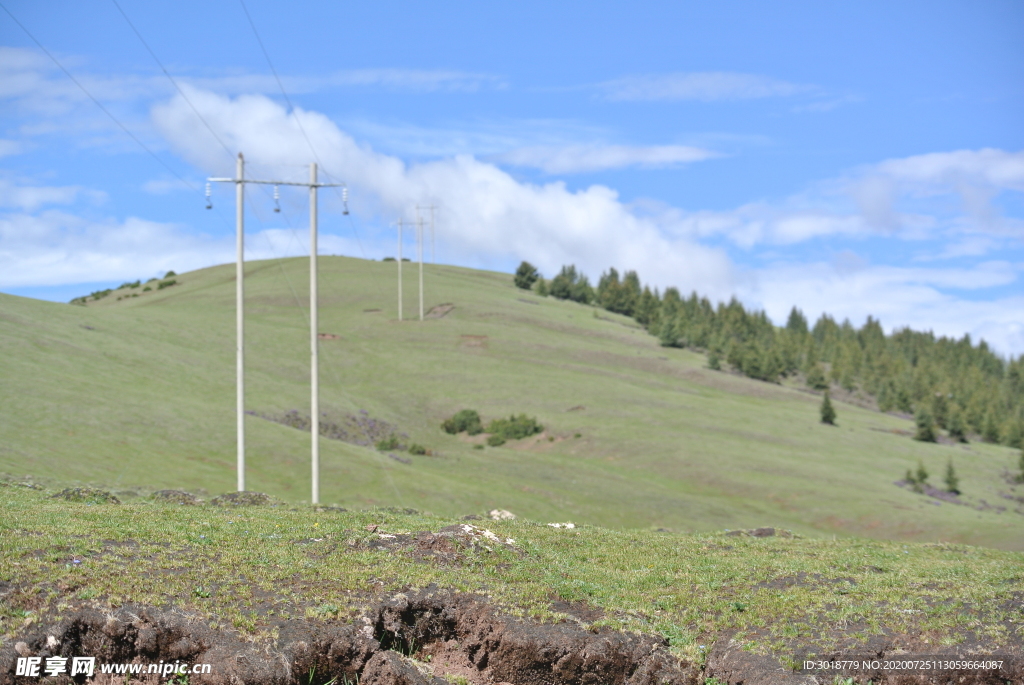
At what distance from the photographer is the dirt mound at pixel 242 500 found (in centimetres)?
2027

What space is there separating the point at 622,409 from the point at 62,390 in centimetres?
5175

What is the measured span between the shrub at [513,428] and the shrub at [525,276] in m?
111

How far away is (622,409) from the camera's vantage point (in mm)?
81562

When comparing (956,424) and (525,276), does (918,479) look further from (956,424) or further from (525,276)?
(525,276)

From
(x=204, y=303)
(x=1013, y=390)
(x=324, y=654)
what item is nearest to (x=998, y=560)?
(x=324, y=654)

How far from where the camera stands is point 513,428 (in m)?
73.2

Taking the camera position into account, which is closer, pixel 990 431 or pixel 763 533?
pixel 763 533

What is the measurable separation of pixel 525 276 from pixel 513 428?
378ft

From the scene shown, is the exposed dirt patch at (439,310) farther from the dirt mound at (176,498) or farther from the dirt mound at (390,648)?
the dirt mound at (390,648)

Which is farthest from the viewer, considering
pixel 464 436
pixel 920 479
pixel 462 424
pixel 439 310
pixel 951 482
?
pixel 439 310

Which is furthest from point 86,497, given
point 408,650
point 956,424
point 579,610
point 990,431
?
point 990,431

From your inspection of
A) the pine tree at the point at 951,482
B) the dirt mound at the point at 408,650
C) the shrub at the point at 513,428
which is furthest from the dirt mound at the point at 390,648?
the pine tree at the point at 951,482

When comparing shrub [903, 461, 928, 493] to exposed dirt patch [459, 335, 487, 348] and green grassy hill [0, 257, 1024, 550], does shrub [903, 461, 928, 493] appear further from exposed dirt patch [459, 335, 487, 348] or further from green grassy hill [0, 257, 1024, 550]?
exposed dirt patch [459, 335, 487, 348]

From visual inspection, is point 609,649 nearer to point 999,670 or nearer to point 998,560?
point 999,670
